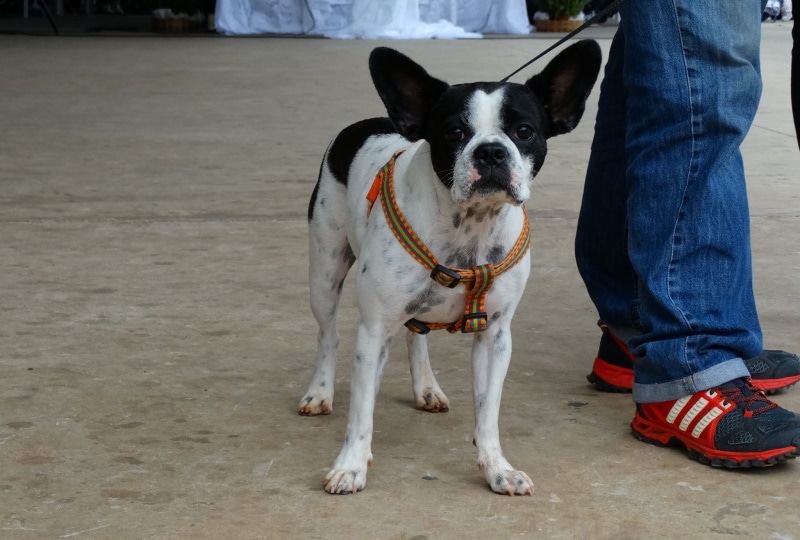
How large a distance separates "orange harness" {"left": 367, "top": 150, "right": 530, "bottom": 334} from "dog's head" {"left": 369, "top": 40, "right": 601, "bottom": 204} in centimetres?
13

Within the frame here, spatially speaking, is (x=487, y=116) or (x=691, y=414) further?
(x=691, y=414)

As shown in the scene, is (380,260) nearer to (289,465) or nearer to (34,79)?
(289,465)

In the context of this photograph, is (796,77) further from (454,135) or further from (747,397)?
(454,135)

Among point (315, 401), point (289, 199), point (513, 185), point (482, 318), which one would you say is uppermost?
point (513, 185)

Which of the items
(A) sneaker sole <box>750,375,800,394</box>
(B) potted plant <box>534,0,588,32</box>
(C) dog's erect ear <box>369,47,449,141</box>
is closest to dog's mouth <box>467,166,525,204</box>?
(C) dog's erect ear <box>369,47,449,141</box>

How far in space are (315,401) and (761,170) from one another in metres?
4.11

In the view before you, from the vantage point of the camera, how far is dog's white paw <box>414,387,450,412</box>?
9.78ft

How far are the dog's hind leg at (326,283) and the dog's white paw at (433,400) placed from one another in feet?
0.78

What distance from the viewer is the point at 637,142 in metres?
2.77

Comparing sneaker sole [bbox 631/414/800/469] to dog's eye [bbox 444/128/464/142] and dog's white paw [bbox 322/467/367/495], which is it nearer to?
dog's white paw [bbox 322/467/367/495]

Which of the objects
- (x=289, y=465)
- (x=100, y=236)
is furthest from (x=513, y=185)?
(x=100, y=236)

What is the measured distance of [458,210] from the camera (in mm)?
2506

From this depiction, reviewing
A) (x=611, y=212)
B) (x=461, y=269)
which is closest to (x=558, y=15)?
(x=611, y=212)

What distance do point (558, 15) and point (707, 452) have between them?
1619cm
